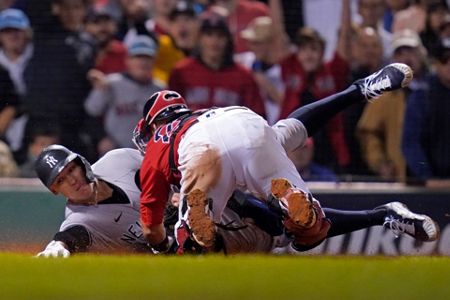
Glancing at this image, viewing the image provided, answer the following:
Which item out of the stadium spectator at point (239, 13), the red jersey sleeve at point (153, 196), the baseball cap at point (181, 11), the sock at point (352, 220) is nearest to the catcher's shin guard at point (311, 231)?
the sock at point (352, 220)

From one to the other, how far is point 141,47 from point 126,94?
46 centimetres

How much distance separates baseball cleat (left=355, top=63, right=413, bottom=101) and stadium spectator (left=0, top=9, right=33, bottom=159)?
13.0ft

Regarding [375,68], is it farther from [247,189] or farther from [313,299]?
[313,299]

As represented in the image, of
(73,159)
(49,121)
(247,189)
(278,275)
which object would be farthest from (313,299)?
(49,121)

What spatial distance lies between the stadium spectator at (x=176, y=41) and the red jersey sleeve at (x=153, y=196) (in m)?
3.95

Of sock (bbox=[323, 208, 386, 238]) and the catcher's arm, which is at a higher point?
the catcher's arm

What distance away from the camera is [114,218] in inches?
372

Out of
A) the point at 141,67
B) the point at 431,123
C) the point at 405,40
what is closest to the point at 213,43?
the point at 141,67

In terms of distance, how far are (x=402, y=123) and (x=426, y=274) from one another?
6.72m

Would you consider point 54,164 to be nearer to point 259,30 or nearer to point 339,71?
point 259,30

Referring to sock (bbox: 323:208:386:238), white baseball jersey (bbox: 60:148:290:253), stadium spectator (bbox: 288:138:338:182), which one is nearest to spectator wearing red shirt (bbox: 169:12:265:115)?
stadium spectator (bbox: 288:138:338:182)

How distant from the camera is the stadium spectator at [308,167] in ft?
40.0

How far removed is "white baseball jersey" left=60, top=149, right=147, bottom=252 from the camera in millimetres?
9375

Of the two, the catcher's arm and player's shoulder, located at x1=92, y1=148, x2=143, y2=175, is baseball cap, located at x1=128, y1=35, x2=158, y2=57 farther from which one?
the catcher's arm
